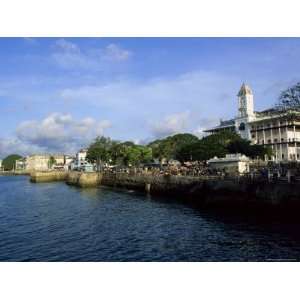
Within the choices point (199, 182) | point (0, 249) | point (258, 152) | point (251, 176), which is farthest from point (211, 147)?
point (0, 249)

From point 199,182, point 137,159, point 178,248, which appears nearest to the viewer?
point 178,248

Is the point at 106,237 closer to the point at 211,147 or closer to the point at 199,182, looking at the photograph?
the point at 199,182

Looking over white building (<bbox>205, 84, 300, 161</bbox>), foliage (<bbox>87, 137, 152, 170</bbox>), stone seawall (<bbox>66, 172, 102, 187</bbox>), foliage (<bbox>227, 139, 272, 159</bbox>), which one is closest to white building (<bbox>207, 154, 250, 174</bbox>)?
foliage (<bbox>227, 139, 272, 159</bbox>)

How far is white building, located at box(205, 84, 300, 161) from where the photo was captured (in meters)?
116

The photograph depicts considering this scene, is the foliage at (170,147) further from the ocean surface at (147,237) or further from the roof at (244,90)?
the ocean surface at (147,237)

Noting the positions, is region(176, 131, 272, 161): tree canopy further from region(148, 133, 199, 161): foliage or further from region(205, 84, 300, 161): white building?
region(205, 84, 300, 161): white building

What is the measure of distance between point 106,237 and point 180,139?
98180mm

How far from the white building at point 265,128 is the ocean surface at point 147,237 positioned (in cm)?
7904

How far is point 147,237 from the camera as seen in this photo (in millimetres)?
27750

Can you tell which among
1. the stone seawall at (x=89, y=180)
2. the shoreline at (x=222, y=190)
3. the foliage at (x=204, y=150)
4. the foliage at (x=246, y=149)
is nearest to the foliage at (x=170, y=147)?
the foliage at (x=204, y=150)

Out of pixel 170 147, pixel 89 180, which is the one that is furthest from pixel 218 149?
pixel 89 180

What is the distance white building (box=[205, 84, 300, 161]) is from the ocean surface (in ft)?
259

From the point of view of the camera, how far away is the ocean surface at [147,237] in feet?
73.7

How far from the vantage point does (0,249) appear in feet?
81.9
